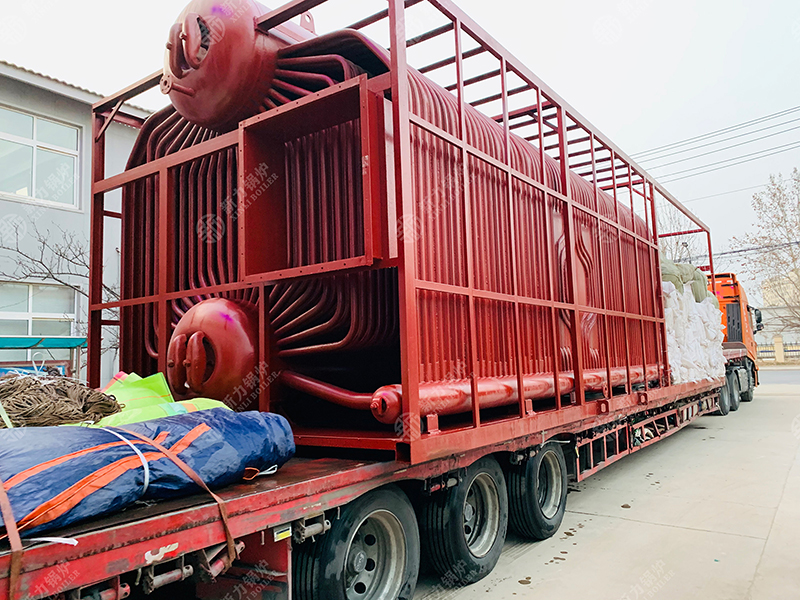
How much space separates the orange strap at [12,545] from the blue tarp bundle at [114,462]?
0.04 metres

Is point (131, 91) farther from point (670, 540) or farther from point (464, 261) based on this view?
point (670, 540)

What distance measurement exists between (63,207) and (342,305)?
Answer: 10837mm

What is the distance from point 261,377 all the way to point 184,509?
168 centimetres

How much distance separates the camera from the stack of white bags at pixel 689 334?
28.7ft

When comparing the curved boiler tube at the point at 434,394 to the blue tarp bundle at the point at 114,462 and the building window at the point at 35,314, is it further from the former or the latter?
the building window at the point at 35,314

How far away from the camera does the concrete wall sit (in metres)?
11.6

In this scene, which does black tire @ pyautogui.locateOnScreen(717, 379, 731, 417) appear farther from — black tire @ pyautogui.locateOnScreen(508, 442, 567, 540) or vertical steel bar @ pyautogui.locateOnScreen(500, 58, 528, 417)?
vertical steel bar @ pyautogui.locateOnScreen(500, 58, 528, 417)

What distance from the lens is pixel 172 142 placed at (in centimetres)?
488

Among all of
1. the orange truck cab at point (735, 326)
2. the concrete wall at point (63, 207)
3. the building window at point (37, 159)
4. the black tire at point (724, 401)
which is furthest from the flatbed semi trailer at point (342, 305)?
the orange truck cab at point (735, 326)

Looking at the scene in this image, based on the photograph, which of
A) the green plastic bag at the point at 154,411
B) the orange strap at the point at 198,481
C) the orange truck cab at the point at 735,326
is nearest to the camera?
the orange strap at the point at 198,481

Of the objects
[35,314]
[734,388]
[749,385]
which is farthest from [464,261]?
[749,385]

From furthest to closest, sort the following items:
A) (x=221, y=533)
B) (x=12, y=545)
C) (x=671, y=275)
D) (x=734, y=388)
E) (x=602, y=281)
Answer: (x=734, y=388), (x=671, y=275), (x=602, y=281), (x=221, y=533), (x=12, y=545)

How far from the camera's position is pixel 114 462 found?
6.92 ft

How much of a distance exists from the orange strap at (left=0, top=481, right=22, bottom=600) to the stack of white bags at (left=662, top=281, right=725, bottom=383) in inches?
326
